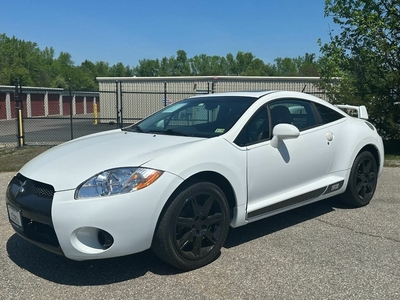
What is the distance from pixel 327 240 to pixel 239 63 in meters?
106

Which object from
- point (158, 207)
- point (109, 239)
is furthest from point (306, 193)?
point (109, 239)

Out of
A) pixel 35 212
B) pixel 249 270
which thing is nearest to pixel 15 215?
pixel 35 212

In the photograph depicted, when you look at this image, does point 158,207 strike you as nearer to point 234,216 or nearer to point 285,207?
point 234,216

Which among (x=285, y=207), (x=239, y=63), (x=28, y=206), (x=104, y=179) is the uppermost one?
(x=239, y=63)

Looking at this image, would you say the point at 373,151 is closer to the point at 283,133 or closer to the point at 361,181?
the point at 361,181

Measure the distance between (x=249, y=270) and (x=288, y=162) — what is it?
4.04 ft

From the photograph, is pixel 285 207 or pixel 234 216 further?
pixel 285 207

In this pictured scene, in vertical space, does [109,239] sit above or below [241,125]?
below

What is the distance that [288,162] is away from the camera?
4.10m

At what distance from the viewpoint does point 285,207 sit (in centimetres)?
417

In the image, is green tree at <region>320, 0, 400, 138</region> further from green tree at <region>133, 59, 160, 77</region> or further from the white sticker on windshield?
green tree at <region>133, 59, 160, 77</region>

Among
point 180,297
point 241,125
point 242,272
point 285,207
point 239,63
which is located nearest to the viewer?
point 180,297

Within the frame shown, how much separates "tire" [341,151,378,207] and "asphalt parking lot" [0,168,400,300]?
2.02 ft

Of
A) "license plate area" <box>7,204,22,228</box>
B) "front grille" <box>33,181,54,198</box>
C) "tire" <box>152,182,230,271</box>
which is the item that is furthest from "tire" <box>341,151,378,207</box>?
"license plate area" <box>7,204,22,228</box>
